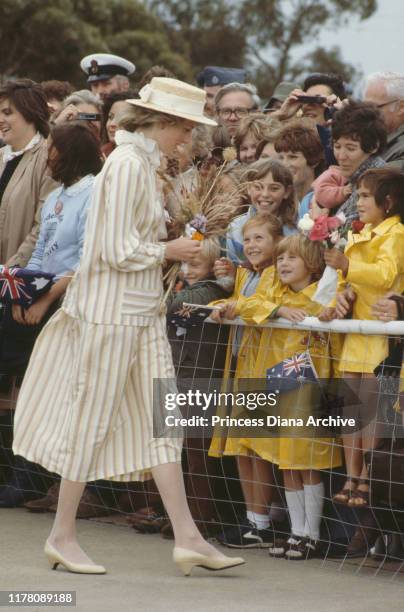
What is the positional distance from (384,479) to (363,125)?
191 centimetres

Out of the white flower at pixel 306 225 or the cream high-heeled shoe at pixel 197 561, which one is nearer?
Answer: the cream high-heeled shoe at pixel 197 561

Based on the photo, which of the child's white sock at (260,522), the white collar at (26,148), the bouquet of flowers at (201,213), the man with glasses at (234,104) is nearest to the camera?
the bouquet of flowers at (201,213)

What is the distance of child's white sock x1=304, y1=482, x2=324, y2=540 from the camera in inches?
258

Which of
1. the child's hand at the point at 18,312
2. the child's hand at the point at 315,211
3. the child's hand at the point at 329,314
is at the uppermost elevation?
the child's hand at the point at 315,211

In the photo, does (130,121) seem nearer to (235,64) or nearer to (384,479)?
(384,479)

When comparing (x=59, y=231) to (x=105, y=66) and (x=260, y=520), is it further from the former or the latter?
(x=105, y=66)

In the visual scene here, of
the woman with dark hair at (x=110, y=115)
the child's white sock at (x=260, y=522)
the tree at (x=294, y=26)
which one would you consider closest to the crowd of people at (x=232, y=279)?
the child's white sock at (x=260, y=522)

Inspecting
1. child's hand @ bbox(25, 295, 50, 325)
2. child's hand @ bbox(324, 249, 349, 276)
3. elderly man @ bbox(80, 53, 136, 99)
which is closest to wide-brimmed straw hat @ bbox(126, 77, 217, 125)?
child's hand @ bbox(324, 249, 349, 276)

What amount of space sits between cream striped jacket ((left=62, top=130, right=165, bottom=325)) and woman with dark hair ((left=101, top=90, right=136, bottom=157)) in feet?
8.98

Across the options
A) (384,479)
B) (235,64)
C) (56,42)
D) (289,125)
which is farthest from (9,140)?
(235,64)

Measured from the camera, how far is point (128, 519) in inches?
290

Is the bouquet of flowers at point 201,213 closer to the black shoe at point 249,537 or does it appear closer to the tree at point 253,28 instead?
the black shoe at point 249,537

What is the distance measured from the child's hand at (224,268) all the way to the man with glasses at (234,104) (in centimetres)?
232

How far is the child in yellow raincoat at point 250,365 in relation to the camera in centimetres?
682
